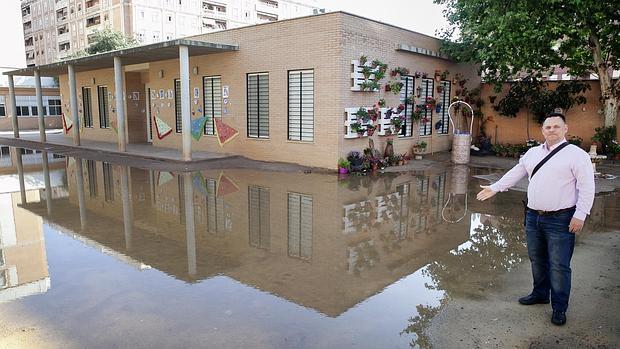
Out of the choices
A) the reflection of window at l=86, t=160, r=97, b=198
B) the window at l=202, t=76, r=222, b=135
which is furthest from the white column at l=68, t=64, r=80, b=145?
the window at l=202, t=76, r=222, b=135

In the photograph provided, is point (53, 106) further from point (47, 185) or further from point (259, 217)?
point (259, 217)

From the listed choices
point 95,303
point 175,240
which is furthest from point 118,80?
point 95,303

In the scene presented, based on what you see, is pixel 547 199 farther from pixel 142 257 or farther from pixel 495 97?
pixel 495 97

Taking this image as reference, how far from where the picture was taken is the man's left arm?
358cm

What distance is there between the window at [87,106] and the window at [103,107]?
107cm

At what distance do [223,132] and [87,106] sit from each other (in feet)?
36.7

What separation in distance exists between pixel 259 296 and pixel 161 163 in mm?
10194

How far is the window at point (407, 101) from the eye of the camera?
14.5 m

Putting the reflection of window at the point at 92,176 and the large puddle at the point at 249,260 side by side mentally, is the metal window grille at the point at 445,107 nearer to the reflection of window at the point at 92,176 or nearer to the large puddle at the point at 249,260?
the large puddle at the point at 249,260

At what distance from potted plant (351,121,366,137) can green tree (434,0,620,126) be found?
5.09 meters

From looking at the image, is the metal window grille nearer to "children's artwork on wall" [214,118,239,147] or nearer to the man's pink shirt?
"children's artwork on wall" [214,118,239,147]

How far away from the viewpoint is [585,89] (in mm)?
15945

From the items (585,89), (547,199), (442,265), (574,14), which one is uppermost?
(574,14)

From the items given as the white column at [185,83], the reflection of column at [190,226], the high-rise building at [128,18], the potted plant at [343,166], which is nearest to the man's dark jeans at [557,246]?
the reflection of column at [190,226]
